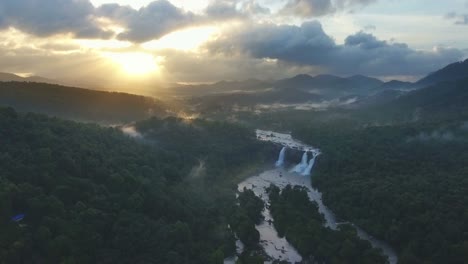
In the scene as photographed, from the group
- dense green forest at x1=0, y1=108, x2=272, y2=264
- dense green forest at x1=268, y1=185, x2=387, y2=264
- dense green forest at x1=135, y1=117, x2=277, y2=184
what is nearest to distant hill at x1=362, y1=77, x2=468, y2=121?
dense green forest at x1=135, y1=117, x2=277, y2=184

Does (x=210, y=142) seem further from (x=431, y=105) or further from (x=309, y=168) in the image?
(x=431, y=105)

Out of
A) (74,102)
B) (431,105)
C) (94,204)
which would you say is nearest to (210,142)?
(74,102)

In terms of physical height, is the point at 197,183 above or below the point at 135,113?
below

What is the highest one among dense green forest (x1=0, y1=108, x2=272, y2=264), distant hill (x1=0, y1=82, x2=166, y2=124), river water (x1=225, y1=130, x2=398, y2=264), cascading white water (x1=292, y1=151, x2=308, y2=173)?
distant hill (x1=0, y1=82, x2=166, y2=124)

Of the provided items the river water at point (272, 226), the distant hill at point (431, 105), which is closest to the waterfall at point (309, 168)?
the river water at point (272, 226)

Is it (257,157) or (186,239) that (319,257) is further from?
(257,157)

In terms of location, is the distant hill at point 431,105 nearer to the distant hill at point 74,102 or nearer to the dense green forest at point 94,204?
the distant hill at point 74,102

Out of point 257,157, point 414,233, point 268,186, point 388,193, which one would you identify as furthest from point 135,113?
point 414,233

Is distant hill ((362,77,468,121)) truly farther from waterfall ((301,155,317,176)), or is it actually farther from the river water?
the river water
